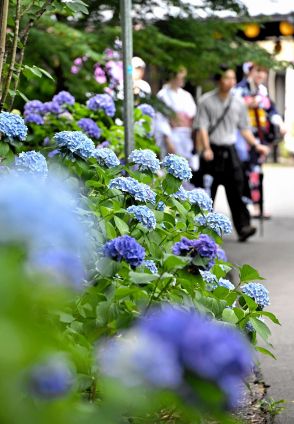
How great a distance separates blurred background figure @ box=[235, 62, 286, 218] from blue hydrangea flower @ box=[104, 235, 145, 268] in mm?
10532

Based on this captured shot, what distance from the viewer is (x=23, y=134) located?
4.30 metres

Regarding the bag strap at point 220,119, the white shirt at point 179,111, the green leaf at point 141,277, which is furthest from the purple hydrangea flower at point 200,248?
the white shirt at point 179,111

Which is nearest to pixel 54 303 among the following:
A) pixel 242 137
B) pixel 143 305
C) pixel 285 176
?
pixel 143 305

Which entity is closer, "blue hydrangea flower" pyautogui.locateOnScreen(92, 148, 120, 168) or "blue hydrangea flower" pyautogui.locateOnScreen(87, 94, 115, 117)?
"blue hydrangea flower" pyautogui.locateOnScreen(92, 148, 120, 168)

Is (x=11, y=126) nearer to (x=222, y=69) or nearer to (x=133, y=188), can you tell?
(x=133, y=188)

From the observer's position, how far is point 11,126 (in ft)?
14.0

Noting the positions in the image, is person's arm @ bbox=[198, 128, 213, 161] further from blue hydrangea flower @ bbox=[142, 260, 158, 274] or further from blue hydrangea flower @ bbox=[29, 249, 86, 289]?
blue hydrangea flower @ bbox=[29, 249, 86, 289]

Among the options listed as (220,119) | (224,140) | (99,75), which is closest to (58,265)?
(99,75)

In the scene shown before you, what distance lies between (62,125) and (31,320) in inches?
277

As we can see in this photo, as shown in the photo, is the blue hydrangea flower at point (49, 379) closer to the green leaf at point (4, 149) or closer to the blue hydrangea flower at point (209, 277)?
the blue hydrangea flower at point (209, 277)

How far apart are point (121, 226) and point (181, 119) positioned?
8643 millimetres

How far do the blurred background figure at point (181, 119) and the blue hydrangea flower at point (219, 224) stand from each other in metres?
7.80

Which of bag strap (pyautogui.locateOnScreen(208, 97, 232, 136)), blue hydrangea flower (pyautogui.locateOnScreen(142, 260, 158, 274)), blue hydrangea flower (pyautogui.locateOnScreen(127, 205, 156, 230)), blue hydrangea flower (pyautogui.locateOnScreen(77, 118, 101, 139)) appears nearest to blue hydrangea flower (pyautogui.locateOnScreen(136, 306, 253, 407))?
blue hydrangea flower (pyautogui.locateOnScreen(142, 260, 158, 274))

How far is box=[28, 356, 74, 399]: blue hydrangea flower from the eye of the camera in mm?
1364
